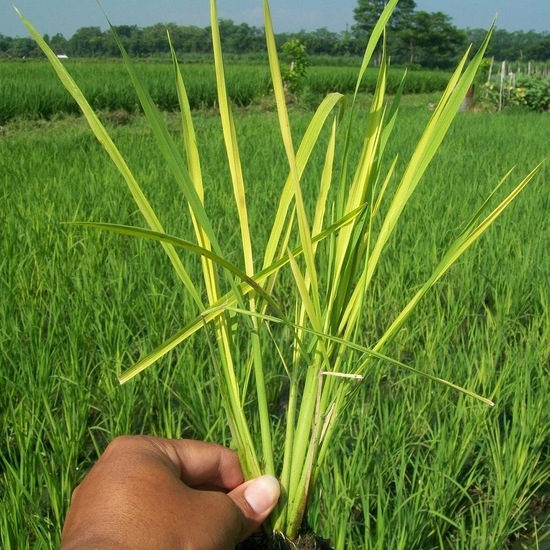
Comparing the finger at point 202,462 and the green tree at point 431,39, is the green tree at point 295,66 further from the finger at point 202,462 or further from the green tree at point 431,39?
the green tree at point 431,39

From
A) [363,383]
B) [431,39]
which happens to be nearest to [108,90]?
[363,383]

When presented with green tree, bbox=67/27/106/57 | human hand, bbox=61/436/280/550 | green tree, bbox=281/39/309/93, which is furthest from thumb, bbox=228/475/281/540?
green tree, bbox=67/27/106/57

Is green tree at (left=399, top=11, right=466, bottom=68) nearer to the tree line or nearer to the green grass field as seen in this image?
the tree line

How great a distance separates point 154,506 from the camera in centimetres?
66

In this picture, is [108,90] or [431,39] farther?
[431,39]

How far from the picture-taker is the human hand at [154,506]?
632mm

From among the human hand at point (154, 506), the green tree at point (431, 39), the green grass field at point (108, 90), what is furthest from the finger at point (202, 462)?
the green tree at point (431, 39)

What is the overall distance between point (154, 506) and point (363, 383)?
418mm

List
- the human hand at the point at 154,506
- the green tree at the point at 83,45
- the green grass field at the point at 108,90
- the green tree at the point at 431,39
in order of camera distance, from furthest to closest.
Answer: the green tree at the point at 431,39
the green tree at the point at 83,45
the green grass field at the point at 108,90
the human hand at the point at 154,506

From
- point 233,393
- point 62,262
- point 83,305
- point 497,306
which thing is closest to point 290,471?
point 233,393

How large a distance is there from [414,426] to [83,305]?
1036 mm

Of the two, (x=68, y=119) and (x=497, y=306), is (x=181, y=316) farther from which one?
(x=68, y=119)

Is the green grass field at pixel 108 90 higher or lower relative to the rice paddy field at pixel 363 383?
higher

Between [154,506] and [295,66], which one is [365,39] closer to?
[295,66]
